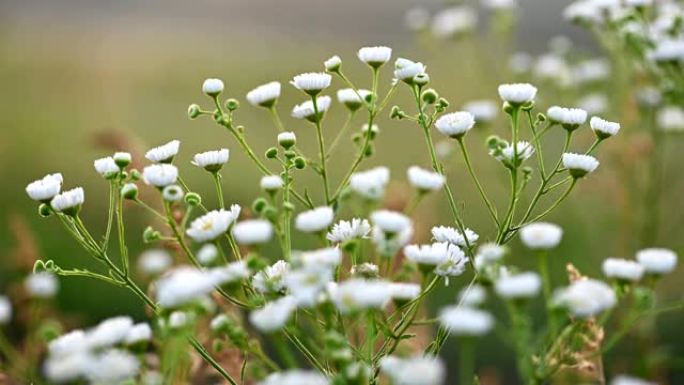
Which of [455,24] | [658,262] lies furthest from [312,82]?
[455,24]

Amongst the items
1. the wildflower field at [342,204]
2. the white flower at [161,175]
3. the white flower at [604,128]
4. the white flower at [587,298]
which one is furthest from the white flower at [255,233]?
the white flower at [604,128]

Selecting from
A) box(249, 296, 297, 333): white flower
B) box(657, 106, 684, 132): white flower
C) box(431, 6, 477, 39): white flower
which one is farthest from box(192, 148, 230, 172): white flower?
box(431, 6, 477, 39): white flower

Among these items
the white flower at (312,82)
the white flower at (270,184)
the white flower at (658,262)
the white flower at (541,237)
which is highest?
the white flower at (312,82)

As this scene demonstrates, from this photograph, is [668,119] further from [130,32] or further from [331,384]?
[130,32]

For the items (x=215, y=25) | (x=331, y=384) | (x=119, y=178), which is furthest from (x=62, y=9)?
(x=331, y=384)

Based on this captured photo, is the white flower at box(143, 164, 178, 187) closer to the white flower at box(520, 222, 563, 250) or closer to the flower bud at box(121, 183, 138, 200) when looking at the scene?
the flower bud at box(121, 183, 138, 200)

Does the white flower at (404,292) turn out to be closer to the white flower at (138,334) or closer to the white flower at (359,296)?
the white flower at (359,296)
